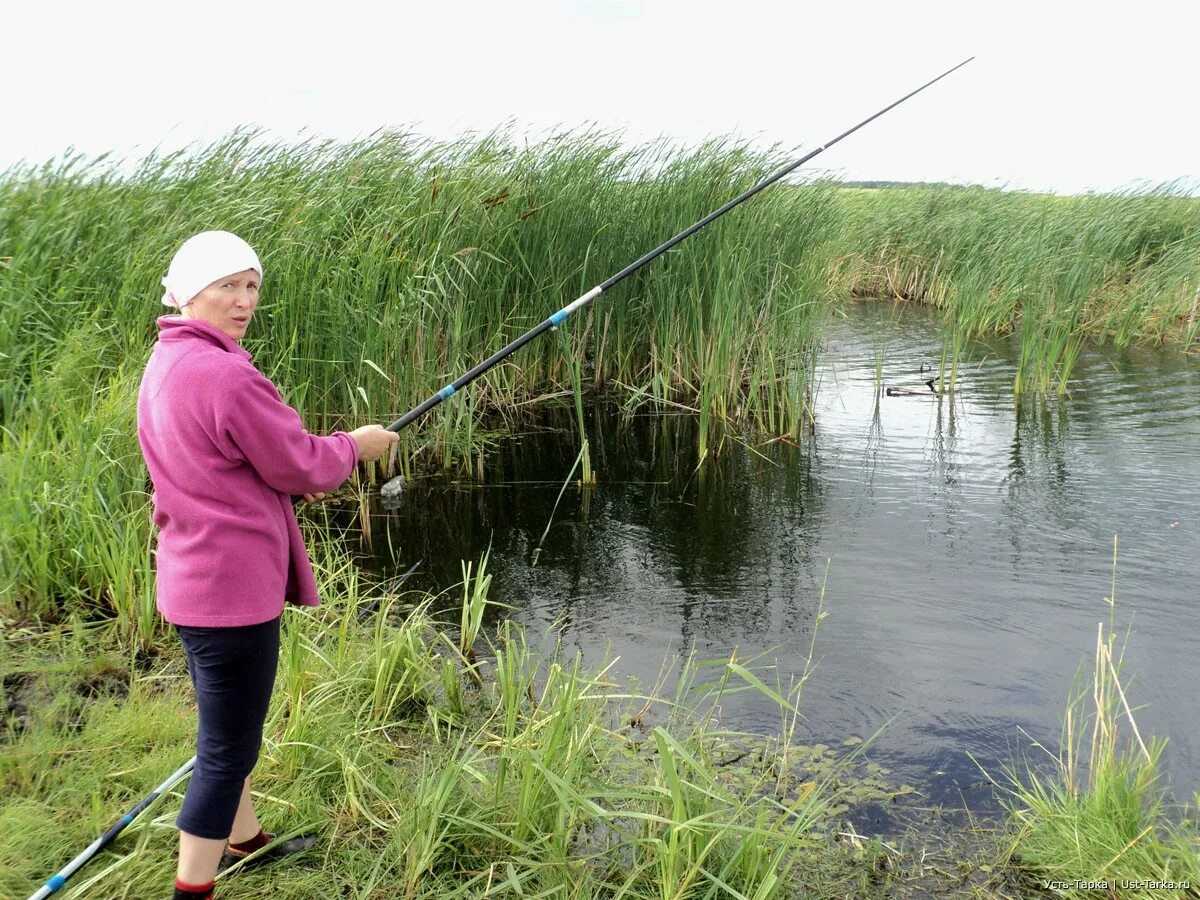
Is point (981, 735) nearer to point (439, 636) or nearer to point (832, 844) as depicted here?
point (832, 844)

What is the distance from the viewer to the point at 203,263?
204 centimetres

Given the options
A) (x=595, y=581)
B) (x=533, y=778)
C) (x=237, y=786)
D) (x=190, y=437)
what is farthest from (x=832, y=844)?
(x=595, y=581)

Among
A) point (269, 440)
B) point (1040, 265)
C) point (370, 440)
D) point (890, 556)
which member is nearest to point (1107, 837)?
point (370, 440)

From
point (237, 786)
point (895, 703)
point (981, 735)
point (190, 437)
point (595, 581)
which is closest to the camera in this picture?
point (190, 437)

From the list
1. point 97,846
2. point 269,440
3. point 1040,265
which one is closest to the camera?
point 269,440

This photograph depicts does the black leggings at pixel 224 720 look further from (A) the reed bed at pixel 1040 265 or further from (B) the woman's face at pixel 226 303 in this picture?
(A) the reed bed at pixel 1040 265

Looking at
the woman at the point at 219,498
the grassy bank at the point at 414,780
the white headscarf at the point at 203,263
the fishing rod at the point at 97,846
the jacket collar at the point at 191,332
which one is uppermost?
the white headscarf at the point at 203,263

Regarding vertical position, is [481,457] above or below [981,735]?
above

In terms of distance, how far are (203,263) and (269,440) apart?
0.40 metres

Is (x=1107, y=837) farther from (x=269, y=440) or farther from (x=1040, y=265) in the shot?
(x=1040, y=265)

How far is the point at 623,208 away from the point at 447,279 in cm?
205

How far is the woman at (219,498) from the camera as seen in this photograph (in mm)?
1988

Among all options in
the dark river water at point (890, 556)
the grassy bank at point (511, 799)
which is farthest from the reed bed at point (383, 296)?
the grassy bank at point (511, 799)

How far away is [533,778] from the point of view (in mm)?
2533
